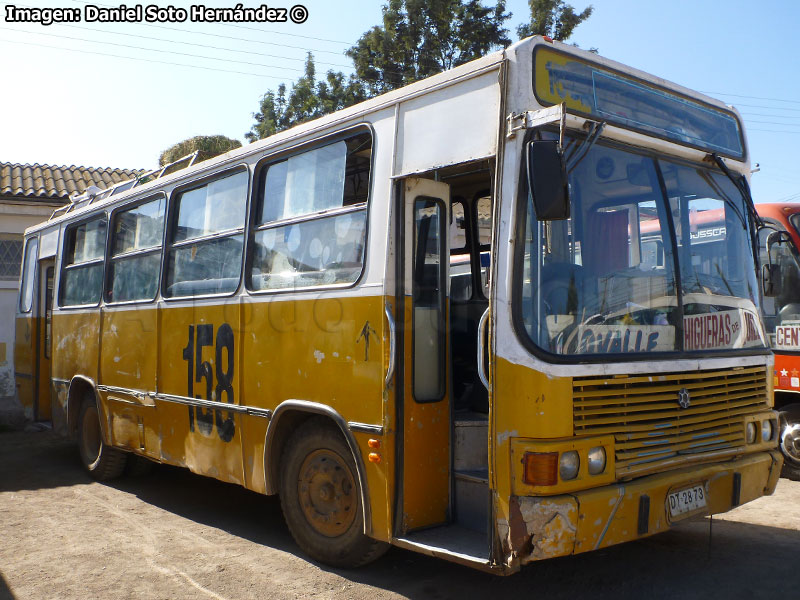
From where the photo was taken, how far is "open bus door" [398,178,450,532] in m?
4.54

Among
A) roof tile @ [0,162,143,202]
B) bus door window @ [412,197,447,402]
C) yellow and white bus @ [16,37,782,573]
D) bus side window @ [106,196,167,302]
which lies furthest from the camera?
roof tile @ [0,162,143,202]

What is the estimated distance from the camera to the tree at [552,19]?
25906mm

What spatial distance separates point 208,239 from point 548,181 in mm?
3480

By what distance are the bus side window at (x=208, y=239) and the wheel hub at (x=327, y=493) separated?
5.17 feet

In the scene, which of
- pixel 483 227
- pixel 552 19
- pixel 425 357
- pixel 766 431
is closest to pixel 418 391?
pixel 425 357

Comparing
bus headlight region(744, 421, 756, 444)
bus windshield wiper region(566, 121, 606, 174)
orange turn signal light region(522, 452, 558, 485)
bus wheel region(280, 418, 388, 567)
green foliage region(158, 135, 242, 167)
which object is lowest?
bus wheel region(280, 418, 388, 567)

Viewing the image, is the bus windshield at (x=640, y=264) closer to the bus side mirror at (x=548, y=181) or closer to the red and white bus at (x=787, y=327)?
the bus side mirror at (x=548, y=181)

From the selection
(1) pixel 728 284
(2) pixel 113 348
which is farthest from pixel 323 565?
(2) pixel 113 348

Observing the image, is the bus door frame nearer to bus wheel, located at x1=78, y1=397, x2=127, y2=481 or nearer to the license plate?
the license plate

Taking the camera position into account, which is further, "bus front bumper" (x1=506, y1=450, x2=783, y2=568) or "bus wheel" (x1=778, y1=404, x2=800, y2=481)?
"bus wheel" (x1=778, y1=404, x2=800, y2=481)

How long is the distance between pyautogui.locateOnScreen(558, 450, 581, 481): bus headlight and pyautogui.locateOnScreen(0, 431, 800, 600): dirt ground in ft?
3.43

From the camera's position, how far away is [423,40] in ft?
90.0

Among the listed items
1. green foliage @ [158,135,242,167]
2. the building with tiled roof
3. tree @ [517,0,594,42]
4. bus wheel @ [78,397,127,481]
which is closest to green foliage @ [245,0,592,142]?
tree @ [517,0,594,42]

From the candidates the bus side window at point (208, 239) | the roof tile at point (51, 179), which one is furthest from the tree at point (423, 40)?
the bus side window at point (208, 239)
